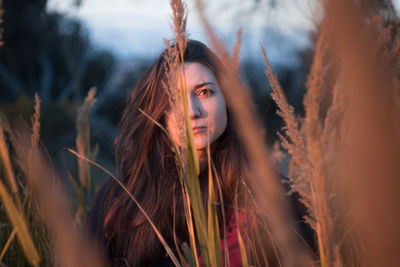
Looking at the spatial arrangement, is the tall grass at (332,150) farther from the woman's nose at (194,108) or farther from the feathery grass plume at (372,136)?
the woman's nose at (194,108)

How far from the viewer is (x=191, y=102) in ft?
4.34

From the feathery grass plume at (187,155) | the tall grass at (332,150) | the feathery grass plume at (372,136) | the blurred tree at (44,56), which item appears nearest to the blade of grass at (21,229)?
the tall grass at (332,150)

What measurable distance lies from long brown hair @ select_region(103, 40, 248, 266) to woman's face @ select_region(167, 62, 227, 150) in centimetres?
6

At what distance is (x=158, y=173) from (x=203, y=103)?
0.50 m

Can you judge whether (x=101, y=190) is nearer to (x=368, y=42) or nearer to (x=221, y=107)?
(x=221, y=107)

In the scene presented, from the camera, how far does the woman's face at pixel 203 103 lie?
1320 mm

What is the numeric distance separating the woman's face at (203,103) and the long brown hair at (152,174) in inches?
2.5

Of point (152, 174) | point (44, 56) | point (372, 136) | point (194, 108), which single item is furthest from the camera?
point (44, 56)

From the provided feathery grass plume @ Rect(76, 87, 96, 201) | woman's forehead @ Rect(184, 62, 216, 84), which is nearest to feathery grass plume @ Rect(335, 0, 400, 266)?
woman's forehead @ Rect(184, 62, 216, 84)

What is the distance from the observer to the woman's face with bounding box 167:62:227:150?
132 centimetres

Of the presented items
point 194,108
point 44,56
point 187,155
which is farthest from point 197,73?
point 44,56

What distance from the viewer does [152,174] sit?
1.67 metres

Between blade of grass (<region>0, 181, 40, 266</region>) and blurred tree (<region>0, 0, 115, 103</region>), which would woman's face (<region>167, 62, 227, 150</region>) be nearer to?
blade of grass (<region>0, 181, 40, 266</region>)

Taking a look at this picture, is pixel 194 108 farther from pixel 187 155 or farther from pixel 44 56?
pixel 44 56
